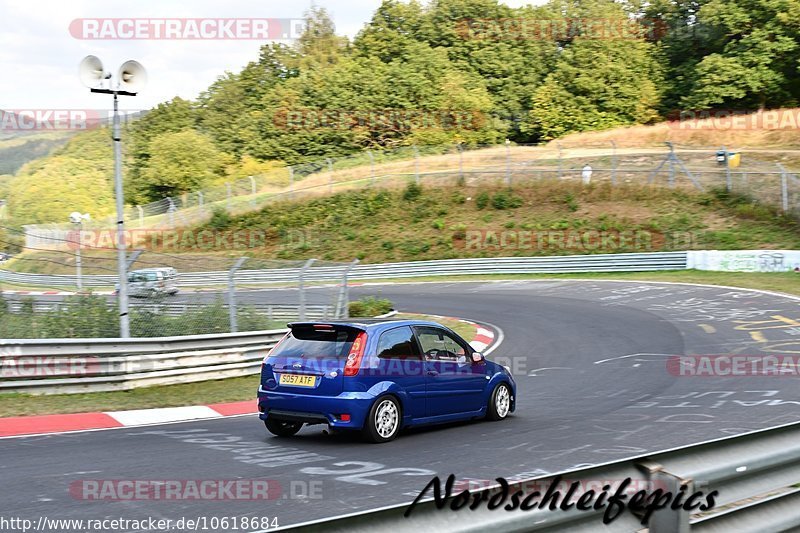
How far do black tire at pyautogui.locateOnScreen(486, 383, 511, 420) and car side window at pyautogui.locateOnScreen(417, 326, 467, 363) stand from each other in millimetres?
775

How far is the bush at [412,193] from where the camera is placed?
157 ft

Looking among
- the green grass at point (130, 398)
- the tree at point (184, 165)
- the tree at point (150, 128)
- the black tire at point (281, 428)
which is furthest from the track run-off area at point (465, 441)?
the tree at point (150, 128)

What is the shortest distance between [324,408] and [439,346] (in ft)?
6.39

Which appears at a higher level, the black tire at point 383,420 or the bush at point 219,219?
the bush at point 219,219

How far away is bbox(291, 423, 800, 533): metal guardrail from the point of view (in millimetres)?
2898

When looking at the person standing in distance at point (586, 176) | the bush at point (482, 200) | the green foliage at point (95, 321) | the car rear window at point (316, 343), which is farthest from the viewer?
the bush at point (482, 200)

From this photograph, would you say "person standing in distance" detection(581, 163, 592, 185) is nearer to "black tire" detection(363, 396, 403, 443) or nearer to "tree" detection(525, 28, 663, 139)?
"tree" detection(525, 28, 663, 139)

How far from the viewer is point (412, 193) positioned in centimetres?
4806

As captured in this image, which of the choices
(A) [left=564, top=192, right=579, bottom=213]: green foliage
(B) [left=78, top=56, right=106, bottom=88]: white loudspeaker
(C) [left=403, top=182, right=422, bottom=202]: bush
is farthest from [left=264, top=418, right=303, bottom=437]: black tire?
(C) [left=403, top=182, right=422, bottom=202]: bush

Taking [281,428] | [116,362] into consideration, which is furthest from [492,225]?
[281,428]

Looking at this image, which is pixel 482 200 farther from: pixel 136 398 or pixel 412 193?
pixel 136 398

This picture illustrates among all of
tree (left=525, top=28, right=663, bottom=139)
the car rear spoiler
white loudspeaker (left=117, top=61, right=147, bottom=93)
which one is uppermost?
tree (left=525, top=28, right=663, bottom=139)

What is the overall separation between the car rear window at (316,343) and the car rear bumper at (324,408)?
49 centimetres

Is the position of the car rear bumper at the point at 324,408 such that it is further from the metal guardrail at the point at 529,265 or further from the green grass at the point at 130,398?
the metal guardrail at the point at 529,265
